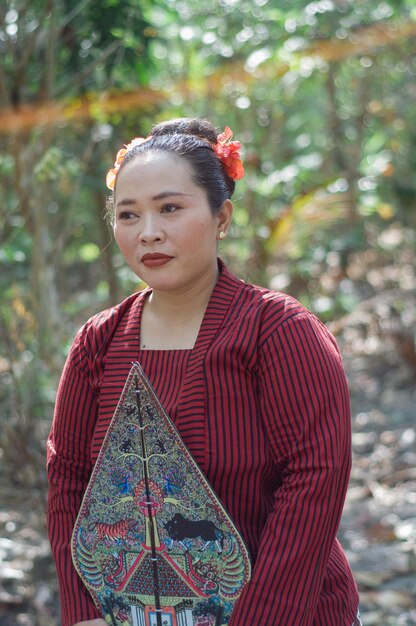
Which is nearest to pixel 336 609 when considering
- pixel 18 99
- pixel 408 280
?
pixel 18 99

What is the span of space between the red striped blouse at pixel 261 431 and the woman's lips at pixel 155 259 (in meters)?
0.12

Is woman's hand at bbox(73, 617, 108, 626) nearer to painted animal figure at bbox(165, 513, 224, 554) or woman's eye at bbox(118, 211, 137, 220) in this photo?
painted animal figure at bbox(165, 513, 224, 554)

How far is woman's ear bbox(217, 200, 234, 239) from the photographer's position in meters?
1.71

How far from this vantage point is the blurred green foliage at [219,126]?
3.43m

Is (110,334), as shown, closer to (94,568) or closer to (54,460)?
(54,460)

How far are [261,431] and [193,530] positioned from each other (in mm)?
212

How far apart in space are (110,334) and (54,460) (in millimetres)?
282

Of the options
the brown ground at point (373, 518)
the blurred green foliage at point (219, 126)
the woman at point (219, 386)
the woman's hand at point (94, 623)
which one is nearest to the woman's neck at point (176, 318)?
the woman at point (219, 386)

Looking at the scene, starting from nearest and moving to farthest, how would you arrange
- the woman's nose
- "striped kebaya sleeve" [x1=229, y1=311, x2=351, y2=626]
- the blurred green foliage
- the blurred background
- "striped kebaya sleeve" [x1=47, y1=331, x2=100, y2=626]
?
"striped kebaya sleeve" [x1=229, y1=311, x2=351, y2=626], the woman's nose, "striped kebaya sleeve" [x1=47, y1=331, x2=100, y2=626], the blurred background, the blurred green foliage

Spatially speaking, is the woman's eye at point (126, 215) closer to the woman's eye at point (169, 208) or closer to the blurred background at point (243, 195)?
the woman's eye at point (169, 208)

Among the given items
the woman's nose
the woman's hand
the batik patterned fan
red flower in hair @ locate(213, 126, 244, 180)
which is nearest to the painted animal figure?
the batik patterned fan

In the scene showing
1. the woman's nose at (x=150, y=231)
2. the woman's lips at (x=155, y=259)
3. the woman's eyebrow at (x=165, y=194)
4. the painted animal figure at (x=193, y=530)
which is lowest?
the painted animal figure at (x=193, y=530)

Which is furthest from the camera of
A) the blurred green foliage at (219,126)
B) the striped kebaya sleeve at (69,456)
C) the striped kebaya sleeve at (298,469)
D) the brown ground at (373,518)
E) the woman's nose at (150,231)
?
the blurred green foliage at (219,126)

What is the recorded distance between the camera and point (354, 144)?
28.2 ft
